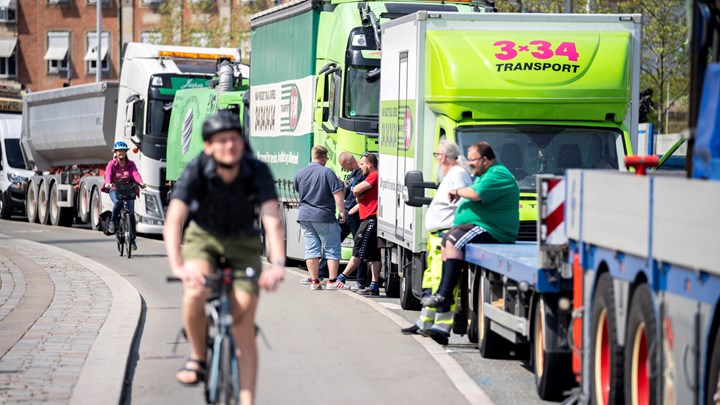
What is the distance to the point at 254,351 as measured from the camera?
799 cm

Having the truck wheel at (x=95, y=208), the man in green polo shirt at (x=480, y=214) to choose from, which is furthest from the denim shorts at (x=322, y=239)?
the truck wheel at (x=95, y=208)

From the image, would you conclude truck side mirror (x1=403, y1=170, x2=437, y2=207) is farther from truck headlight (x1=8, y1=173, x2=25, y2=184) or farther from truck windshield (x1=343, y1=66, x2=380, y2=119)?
truck headlight (x1=8, y1=173, x2=25, y2=184)

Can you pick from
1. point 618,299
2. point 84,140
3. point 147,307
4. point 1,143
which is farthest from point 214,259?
point 1,143

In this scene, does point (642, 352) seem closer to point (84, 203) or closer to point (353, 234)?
point (353, 234)

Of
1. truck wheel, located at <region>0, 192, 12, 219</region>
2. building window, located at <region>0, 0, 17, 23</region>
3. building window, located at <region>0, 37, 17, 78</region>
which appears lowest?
truck wheel, located at <region>0, 192, 12, 219</region>

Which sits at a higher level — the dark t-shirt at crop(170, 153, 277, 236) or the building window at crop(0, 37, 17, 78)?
the building window at crop(0, 37, 17, 78)

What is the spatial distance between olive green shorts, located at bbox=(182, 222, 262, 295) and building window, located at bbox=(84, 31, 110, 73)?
80547 millimetres

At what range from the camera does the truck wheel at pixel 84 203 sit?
35562mm

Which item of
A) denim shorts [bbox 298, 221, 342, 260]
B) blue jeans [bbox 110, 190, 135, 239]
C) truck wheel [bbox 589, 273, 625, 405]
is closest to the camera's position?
truck wheel [bbox 589, 273, 625, 405]

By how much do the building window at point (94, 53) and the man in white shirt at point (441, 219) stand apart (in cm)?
7541

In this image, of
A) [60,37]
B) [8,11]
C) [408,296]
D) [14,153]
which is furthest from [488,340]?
[8,11]

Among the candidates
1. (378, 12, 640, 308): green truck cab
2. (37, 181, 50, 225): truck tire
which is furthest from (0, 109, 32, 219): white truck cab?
(378, 12, 640, 308): green truck cab

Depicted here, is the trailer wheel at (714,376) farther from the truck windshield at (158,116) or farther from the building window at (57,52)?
the building window at (57,52)

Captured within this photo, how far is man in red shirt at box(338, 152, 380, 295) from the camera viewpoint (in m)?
18.8
